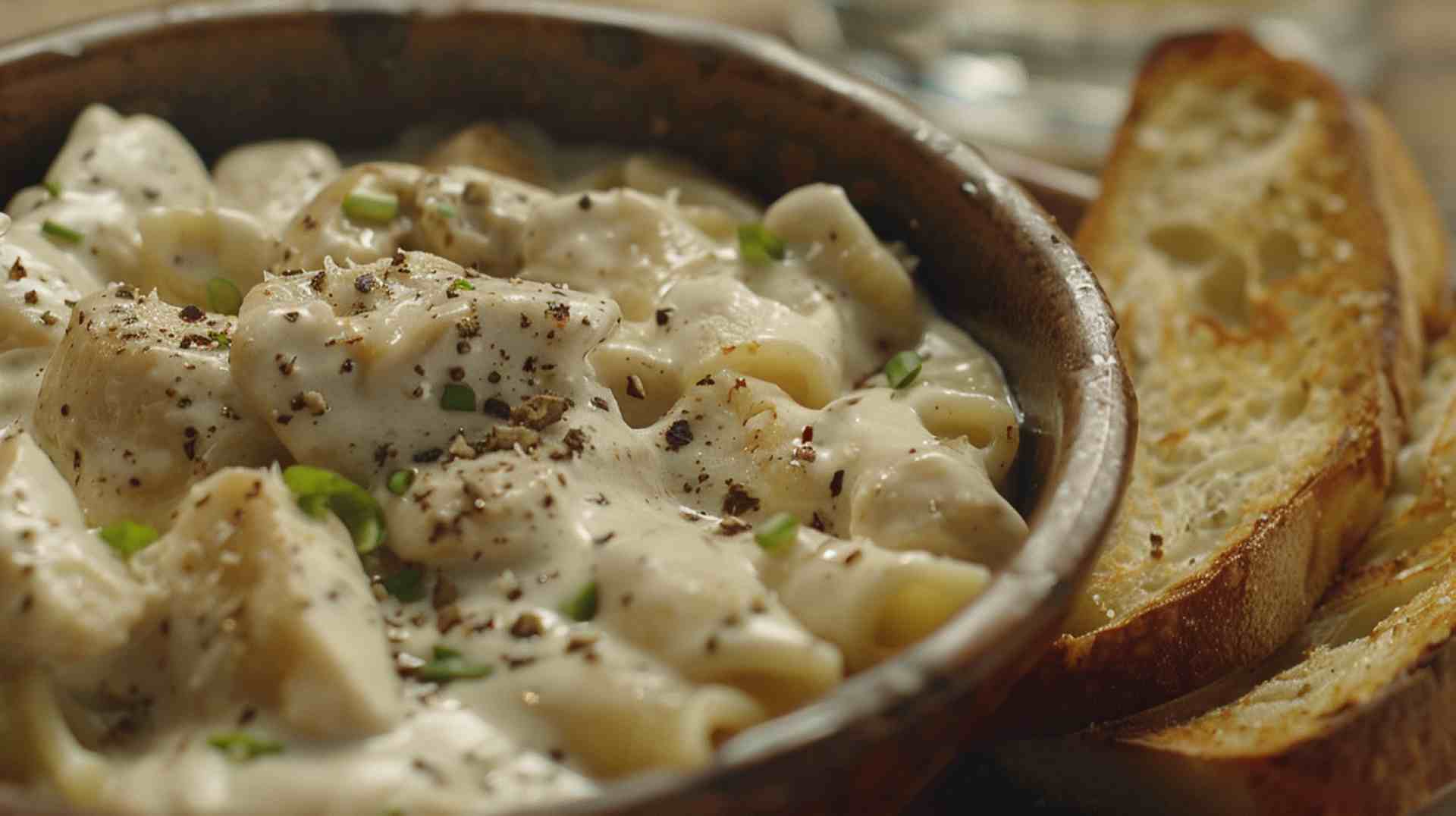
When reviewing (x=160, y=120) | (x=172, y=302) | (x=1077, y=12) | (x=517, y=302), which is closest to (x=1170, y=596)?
(x=517, y=302)

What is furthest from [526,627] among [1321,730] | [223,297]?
[1321,730]

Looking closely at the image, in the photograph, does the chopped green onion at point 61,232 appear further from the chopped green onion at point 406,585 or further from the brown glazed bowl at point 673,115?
the chopped green onion at point 406,585

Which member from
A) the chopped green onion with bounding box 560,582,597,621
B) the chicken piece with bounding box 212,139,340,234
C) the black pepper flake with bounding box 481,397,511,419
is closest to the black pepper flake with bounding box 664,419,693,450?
the black pepper flake with bounding box 481,397,511,419

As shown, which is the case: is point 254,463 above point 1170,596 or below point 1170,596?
above

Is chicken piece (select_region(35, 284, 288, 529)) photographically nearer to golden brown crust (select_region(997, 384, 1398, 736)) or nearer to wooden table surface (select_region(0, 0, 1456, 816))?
golden brown crust (select_region(997, 384, 1398, 736))

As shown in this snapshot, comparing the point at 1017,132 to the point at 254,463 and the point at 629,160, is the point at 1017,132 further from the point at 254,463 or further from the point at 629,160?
the point at 254,463

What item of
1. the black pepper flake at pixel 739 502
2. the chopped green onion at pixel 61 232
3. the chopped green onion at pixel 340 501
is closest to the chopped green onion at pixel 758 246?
the black pepper flake at pixel 739 502
